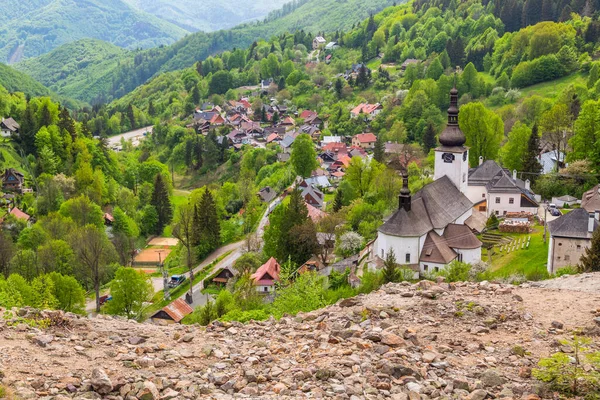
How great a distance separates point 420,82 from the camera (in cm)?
11069

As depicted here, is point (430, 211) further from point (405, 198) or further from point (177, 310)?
point (177, 310)

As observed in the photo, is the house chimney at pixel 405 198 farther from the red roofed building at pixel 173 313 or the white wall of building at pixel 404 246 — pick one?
the red roofed building at pixel 173 313

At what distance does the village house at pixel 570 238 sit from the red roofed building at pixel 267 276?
19784 mm

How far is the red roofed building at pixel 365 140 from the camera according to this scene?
107875 mm

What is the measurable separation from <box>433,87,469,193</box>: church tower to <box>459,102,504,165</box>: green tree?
66.9 feet

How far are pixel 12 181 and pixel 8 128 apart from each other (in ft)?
37.5

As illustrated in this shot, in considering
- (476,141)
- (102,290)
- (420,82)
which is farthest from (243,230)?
(420,82)

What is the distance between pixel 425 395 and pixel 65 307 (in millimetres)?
35348

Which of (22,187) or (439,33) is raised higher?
(439,33)

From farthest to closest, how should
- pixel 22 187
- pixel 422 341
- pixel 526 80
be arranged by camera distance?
pixel 526 80 → pixel 22 187 → pixel 422 341

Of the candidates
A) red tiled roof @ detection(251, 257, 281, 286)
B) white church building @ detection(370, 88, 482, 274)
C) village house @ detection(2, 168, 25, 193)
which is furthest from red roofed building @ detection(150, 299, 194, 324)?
village house @ detection(2, 168, 25, 193)

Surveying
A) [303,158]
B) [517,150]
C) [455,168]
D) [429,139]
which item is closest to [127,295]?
[455,168]

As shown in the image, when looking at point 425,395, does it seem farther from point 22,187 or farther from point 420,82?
point 420,82

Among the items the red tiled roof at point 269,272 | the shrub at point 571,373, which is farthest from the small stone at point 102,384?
the red tiled roof at point 269,272
